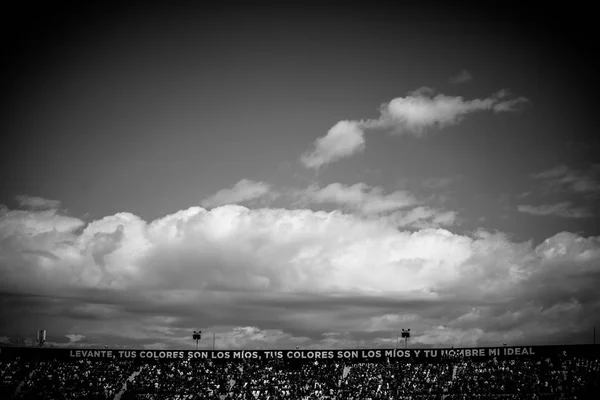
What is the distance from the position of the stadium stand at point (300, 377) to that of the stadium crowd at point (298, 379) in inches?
5.1

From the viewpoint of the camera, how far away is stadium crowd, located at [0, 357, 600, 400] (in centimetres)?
8019

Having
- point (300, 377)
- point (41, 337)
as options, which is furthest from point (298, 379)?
point (41, 337)

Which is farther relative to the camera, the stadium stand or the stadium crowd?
the stadium stand

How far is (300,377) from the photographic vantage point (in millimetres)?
92562

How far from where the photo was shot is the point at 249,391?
292ft

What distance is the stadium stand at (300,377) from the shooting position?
80.4 metres

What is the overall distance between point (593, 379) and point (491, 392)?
41.5 feet

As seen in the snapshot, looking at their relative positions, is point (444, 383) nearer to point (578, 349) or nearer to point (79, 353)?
point (578, 349)

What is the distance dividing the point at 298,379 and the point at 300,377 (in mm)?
707

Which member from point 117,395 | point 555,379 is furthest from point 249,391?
point 555,379

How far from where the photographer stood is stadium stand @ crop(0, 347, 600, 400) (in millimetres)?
80438

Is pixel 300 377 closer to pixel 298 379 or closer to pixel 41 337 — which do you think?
pixel 298 379

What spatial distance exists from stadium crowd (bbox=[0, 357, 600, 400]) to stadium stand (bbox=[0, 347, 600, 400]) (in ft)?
0.42

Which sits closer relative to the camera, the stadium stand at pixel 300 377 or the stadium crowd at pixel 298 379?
the stadium crowd at pixel 298 379
